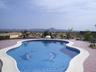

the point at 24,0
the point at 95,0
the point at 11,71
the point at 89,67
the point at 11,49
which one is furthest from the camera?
the point at 24,0

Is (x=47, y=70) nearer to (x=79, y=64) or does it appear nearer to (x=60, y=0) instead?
(x=79, y=64)

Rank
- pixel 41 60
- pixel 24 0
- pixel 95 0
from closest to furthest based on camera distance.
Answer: pixel 41 60
pixel 95 0
pixel 24 0

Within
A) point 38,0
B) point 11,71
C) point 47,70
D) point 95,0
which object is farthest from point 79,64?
point 38,0

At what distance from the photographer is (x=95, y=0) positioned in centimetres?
1794

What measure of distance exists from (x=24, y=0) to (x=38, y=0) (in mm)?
1478

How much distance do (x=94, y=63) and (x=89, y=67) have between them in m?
0.96

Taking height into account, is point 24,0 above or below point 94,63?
above

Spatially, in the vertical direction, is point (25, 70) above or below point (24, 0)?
below

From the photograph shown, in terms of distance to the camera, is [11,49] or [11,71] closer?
[11,71]

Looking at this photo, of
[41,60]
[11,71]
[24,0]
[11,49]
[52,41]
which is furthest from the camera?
[52,41]

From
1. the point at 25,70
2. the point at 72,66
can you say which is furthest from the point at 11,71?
the point at 72,66

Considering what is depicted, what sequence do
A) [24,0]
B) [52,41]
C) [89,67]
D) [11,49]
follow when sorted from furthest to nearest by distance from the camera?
[52,41]
[24,0]
[11,49]
[89,67]

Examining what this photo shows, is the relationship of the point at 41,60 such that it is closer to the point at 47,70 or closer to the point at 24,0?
the point at 47,70

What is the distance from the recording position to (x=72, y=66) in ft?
28.9
